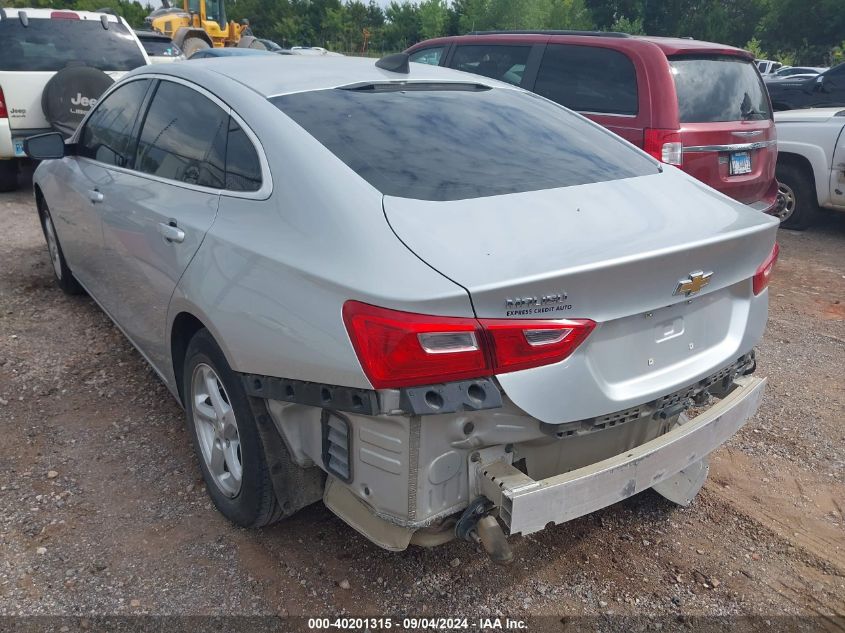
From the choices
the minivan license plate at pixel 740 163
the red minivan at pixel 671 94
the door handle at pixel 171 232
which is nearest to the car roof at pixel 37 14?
the red minivan at pixel 671 94

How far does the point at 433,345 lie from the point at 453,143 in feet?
3.20

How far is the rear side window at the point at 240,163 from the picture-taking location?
2332mm

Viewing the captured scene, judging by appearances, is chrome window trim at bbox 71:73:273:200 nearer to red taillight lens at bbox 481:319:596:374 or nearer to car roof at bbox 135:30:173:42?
red taillight lens at bbox 481:319:596:374

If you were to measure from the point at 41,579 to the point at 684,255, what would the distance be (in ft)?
7.77

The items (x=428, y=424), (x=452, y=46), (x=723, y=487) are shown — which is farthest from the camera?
(x=452, y=46)

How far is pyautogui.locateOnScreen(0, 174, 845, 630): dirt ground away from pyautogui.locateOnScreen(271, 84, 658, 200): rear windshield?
1.34 metres

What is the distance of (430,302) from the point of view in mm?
1735

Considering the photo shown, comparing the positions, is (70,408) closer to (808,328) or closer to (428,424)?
(428,424)

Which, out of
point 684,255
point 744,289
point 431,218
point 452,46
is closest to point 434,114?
point 431,218

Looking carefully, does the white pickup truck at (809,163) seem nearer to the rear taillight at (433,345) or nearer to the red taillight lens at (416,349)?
the rear taillight at (433,345)

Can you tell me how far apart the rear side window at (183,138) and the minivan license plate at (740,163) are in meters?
4.49

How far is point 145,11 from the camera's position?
140 ft

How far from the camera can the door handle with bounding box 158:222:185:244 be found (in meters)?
2.55

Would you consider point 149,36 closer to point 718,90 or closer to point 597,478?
point 718,90
